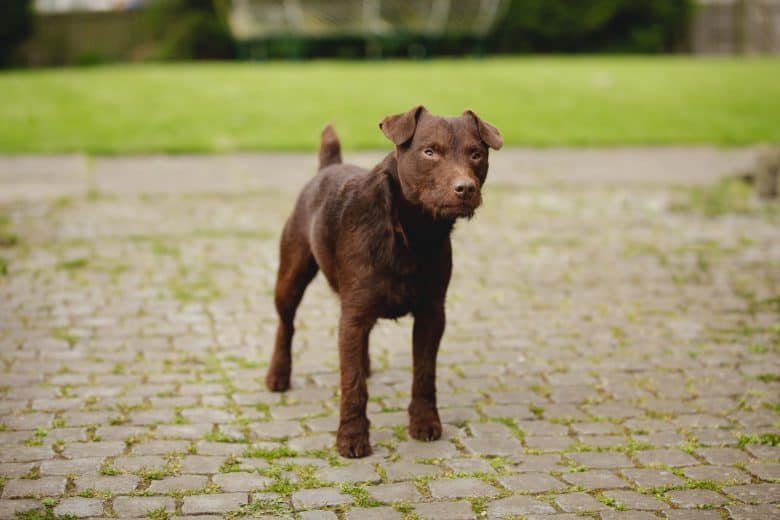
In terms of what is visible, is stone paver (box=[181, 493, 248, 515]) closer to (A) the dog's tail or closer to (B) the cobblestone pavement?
(B) the cobblestone pavement

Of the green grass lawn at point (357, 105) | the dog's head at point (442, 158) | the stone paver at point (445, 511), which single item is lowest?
the stone paver at point (445, 511)

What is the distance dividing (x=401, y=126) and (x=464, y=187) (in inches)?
18.0

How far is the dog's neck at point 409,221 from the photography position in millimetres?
4750

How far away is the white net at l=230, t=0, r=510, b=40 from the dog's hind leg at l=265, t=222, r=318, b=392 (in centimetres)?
1999

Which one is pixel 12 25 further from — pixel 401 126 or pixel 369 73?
pixel 401 126

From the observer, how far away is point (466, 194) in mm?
4379

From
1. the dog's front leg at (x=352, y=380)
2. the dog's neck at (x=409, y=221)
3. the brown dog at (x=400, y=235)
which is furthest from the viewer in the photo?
the dog's front leg at (x=352, y=380)

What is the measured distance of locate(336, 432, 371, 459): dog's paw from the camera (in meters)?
4.80

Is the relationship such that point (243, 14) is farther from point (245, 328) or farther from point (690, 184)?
point (245, 328)

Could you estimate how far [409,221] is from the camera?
477cm

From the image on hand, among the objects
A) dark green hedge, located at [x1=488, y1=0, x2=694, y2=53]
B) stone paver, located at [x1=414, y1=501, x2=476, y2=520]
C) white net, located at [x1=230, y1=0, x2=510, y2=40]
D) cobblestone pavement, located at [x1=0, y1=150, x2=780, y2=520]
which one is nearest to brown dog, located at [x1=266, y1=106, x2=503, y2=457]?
cobblestone pavement, located at [x1=0, y1=150, x2=780, y2=520]

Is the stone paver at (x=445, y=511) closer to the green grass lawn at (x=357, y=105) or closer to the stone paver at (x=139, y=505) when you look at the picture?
the stone paver at (x=139, y=505)

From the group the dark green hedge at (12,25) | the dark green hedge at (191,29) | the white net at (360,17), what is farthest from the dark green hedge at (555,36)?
the dark green hedge at (12,25)

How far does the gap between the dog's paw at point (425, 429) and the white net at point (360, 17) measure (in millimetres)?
20844
